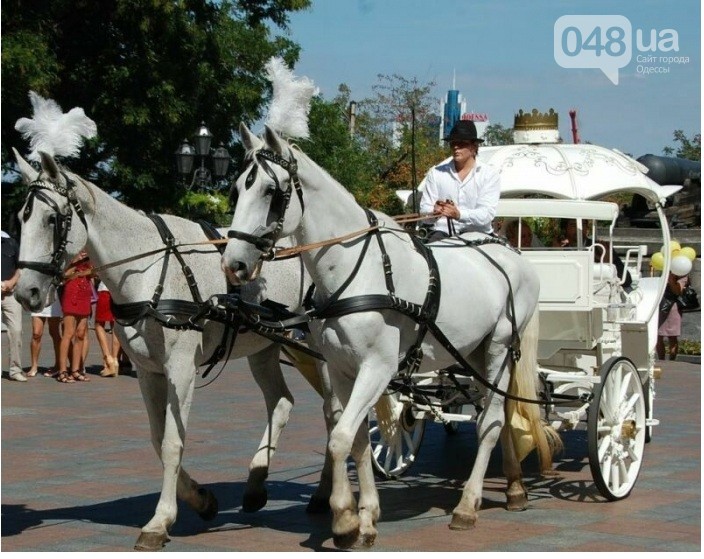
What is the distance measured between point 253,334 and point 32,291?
163cm

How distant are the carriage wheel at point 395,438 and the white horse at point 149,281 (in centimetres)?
107

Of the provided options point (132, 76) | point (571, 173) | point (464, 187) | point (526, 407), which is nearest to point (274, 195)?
point (464, 187)

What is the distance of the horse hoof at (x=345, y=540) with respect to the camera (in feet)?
21.1

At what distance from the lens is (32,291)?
637 centimetres

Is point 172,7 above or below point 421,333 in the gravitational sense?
above

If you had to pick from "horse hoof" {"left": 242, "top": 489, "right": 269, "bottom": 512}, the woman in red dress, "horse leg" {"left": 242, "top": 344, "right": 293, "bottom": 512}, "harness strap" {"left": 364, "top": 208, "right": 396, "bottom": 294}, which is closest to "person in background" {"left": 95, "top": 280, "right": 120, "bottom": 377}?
the woman in red dress

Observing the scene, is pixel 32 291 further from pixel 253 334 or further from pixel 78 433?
pixel 78 433

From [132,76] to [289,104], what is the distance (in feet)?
71.7

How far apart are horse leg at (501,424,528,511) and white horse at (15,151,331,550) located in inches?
51.2

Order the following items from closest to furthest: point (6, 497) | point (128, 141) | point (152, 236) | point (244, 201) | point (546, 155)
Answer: point (244, 201) → point (152, 236) → point (6, 497) → point (546, 155) → point (128, 141)

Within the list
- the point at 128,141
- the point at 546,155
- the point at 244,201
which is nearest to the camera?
the point at 244,201

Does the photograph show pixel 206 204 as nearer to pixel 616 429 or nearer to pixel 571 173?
pixel 571 173

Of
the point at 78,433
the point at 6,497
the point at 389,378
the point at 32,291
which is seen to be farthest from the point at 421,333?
the point at 78,433

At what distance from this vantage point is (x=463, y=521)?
23.2 feet
